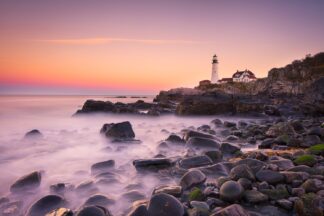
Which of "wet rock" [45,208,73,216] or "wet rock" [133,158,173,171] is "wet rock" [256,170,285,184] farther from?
"wet rock" [45,208,73,216]

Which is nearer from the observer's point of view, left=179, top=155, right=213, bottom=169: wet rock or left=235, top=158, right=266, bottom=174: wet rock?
left=235, top=158, right=266, bottom=174: wet rock

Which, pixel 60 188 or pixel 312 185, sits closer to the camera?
pixel 312 185

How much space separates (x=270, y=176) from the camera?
386 cm

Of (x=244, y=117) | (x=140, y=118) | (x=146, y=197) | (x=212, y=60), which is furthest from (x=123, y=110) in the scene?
(x=212, y=60)

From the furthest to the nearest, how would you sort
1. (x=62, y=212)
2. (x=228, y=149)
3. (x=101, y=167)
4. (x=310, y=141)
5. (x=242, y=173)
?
(x=310, y=141) < (x=228, y=149) < (x=101, y=167) < (x=242, y=173) < (x=62, y=212)

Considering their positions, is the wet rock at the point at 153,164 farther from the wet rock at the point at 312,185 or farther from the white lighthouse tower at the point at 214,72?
the white lighthouse tower at the point at 214,72

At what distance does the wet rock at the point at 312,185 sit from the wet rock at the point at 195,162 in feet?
6.92

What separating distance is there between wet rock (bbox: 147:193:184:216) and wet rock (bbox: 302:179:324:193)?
171 cm

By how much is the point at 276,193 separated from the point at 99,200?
237cm

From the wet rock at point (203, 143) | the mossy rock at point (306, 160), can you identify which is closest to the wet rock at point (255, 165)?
the mossy rock at point (306, 160)

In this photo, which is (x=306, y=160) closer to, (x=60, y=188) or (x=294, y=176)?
(x=294, y=176)

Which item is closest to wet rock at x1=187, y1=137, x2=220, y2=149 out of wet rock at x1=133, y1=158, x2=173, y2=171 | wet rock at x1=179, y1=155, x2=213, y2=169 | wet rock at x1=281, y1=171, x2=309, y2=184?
wet rock at x1=179, y1=155, x2=213, y2=169

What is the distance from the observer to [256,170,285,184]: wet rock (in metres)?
3.78

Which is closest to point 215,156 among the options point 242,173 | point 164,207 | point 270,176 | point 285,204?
point 242,173
